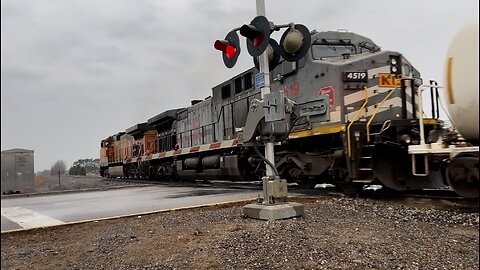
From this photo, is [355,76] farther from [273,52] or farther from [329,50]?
[273,52]

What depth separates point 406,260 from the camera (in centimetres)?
370

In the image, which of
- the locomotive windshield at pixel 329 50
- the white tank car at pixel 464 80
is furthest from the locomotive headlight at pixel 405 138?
the locomotive windshield at pixel 329 50

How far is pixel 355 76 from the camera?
9320 millimetres

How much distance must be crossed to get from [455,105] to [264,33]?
446 cm

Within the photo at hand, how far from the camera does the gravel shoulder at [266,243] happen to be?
3.81m

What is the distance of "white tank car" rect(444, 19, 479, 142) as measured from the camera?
1.15 meters

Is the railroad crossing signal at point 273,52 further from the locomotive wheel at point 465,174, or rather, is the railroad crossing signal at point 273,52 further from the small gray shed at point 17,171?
the small gray shed at point 17,171

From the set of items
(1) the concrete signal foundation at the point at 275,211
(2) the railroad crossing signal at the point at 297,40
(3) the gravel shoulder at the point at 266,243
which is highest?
(2) the railroad crossing signal at the point at 297,40

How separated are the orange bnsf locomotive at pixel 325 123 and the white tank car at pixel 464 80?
0.52m

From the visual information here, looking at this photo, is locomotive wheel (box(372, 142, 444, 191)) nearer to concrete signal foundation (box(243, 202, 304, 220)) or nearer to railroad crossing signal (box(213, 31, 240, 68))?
concrete signal foundation (box(243, 202, 304, 220))

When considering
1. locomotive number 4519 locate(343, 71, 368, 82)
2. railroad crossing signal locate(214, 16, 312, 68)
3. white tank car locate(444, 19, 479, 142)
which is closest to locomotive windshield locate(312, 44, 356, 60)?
locomotive number 4519 locate(343, 71, 368, 82)

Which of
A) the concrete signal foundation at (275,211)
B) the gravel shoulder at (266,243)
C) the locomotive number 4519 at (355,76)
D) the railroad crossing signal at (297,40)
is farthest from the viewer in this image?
the locomotive number 4519 at (355,76)

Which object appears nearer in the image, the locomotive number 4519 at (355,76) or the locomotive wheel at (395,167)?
the locomotive wheel at (395,167)

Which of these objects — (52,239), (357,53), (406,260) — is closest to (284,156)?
(357,53)
